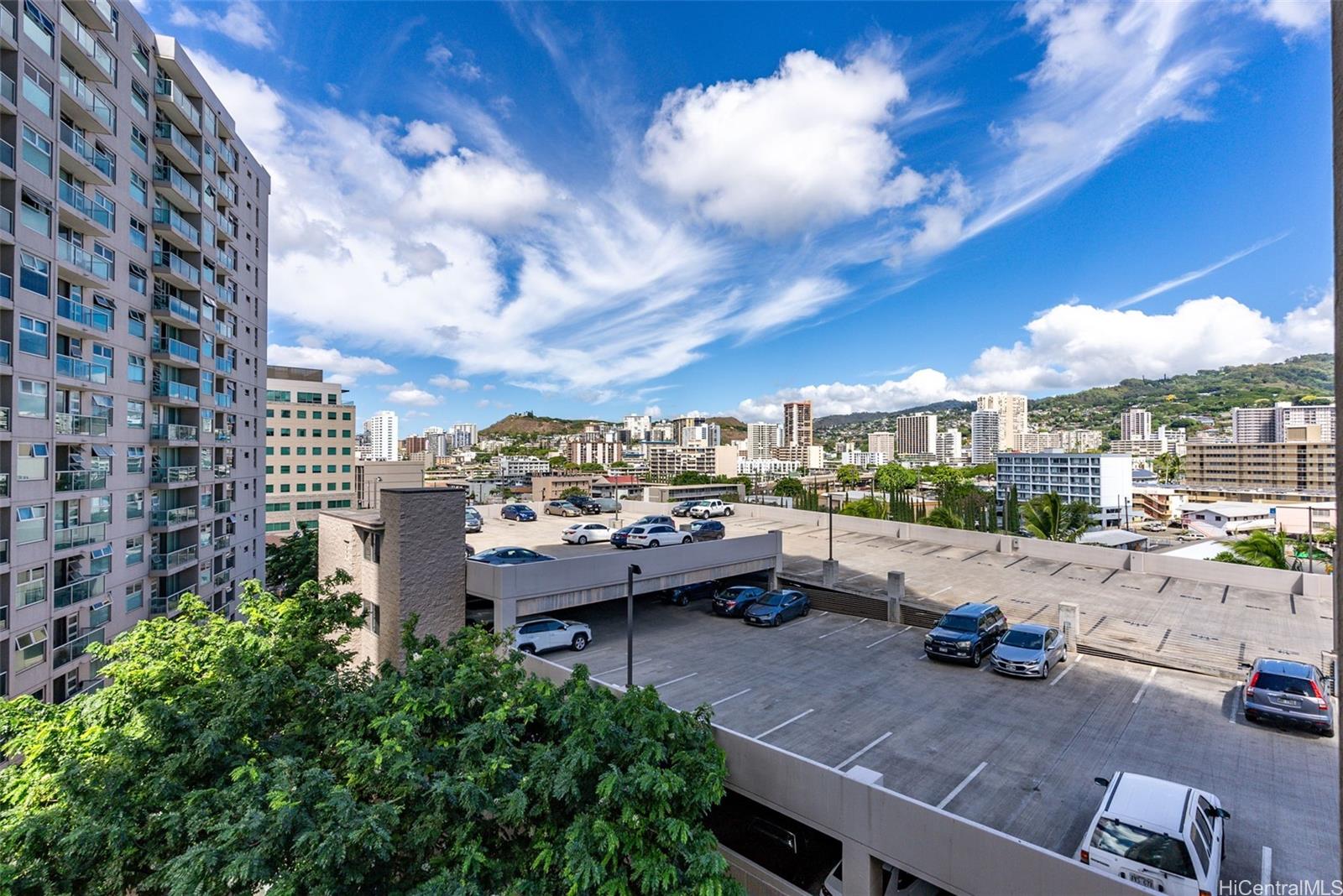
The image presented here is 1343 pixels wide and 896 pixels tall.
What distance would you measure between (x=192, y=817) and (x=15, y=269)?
20.4 meters

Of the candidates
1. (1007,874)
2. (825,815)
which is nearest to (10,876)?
(825,815)

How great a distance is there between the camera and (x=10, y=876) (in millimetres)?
7004

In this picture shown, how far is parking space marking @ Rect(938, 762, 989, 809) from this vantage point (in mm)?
9641

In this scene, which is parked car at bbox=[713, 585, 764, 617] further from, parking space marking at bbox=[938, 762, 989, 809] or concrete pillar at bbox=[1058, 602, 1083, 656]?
parking space marking at bbox=[938, 762, 989, 809]

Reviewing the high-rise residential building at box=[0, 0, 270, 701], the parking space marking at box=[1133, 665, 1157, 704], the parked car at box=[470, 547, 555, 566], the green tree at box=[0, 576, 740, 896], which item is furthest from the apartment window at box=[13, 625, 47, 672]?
the parking space marking at box=[1133, 665, 1157, 704]

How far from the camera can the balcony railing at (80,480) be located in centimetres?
1998

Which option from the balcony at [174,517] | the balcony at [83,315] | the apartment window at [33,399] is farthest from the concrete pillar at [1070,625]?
the balcony at [174,517]

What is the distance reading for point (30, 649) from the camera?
58.9 feet

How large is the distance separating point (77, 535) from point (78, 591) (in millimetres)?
2010

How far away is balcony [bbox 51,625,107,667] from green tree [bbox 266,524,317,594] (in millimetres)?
8077

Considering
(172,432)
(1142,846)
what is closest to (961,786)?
(1142,846)

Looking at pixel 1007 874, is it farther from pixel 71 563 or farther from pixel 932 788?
pixel 71 563

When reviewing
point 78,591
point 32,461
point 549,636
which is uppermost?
point 32,461

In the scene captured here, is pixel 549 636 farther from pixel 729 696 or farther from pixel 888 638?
pixel 888 638
